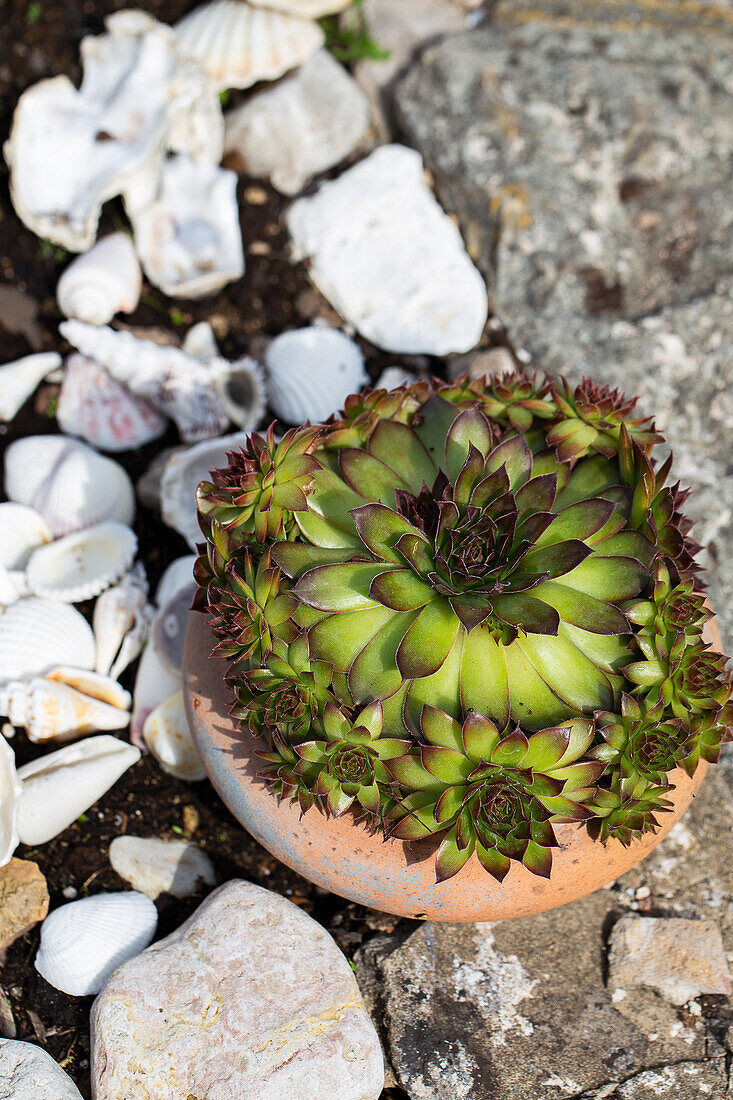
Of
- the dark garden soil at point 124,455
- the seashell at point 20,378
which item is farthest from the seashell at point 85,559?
the seashell at point 20,378

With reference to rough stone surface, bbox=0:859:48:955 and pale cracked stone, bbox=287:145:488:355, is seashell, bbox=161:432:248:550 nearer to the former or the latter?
pale cracked stone, bbox=287:145:488:355

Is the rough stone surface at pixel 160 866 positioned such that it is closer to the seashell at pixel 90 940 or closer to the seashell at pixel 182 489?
the seashell at pixel 90 940

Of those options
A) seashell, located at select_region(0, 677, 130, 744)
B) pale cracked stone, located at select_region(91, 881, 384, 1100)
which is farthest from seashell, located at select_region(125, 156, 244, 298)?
pale cracked stone, located at select_region(91, 881, 384, 1100)

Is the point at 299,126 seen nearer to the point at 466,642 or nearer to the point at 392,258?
the point at 392,258

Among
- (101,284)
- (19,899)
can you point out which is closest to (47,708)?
(19,899)

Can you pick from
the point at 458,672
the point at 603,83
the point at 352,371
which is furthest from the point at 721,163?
the point at 458,672

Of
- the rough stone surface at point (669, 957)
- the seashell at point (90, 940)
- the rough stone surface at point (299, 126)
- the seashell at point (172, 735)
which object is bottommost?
the rough stone surface at point (669, 957)

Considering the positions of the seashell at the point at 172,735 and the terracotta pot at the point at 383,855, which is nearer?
the terracotta pot at the point at 383,855
